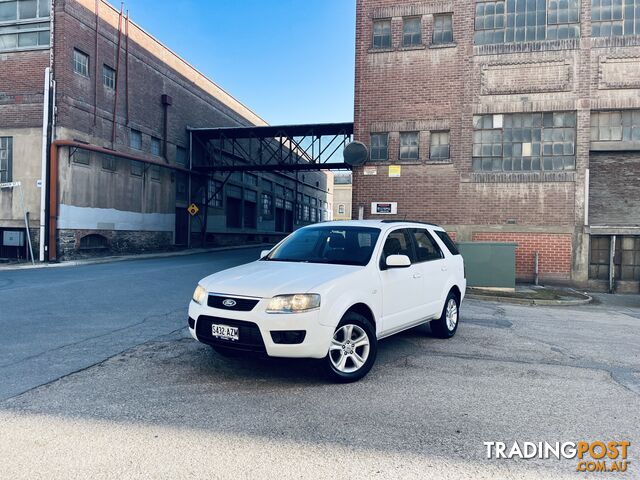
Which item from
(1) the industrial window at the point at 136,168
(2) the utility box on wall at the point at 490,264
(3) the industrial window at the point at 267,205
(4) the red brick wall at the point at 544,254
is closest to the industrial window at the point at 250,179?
(3) the industrial window at the point at 267,205

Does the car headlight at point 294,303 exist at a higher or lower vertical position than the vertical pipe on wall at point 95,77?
lower

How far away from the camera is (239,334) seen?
14.2 ft

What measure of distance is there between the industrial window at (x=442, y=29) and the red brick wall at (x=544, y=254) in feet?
21.8

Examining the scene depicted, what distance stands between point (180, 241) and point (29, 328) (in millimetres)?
23078

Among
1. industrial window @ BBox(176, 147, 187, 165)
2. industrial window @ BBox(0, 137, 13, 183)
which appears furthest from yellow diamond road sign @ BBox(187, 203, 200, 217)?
industrial window @ BBox(0, 137, 13, 183)

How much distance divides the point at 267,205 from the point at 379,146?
95.2 feet

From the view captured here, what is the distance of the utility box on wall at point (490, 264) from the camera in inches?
474

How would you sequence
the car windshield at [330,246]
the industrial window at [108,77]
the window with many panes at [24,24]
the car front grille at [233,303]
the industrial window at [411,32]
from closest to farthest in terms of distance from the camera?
the car front grille at [233,303]
the car windshield at [330,246]
the industrial window at [411,32]
the window with many panes at [24,24]
the industrial window at [108,77]

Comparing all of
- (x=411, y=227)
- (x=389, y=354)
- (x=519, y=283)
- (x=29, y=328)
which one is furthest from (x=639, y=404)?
(x=519, y=283)

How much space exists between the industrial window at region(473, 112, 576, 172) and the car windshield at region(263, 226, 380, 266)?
34.3 feet

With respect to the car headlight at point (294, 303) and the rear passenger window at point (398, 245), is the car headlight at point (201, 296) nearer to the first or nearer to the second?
the car headlight at point (294, 303)

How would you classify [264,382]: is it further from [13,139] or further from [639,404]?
[13,139]

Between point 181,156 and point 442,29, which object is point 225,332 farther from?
point 181,156

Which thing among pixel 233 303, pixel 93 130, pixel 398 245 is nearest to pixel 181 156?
pixel 93 130
